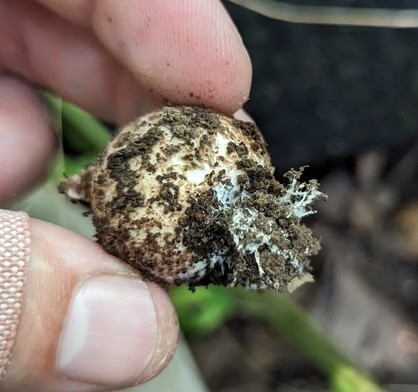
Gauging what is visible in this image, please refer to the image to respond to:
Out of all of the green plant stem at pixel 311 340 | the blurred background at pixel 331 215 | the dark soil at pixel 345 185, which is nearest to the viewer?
the green plant stem at pixel 311 340

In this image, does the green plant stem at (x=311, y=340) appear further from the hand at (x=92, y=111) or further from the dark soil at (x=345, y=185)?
the hand at (x=92, y=111)

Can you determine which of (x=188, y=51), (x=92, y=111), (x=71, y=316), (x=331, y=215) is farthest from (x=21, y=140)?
(x=331, y=215)

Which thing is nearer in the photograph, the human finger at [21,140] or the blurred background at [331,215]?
the human finger at [21,140]

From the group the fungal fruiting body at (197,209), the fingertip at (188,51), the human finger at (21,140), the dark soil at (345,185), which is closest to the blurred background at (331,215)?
the dark soil at (345,185)

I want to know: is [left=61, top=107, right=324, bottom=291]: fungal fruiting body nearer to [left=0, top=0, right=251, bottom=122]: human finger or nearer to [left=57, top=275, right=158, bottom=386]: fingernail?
[left=57, top=275, right=158, bottom=386]: fingernail

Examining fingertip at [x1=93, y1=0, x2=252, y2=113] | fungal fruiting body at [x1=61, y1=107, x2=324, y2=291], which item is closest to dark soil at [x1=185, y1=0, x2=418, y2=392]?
fingertip at [x1=93, y1=0, x2=252, y2=113]

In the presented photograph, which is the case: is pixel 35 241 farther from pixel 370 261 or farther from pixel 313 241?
pixel 370 261

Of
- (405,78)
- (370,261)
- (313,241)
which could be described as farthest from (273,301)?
(405,78)
